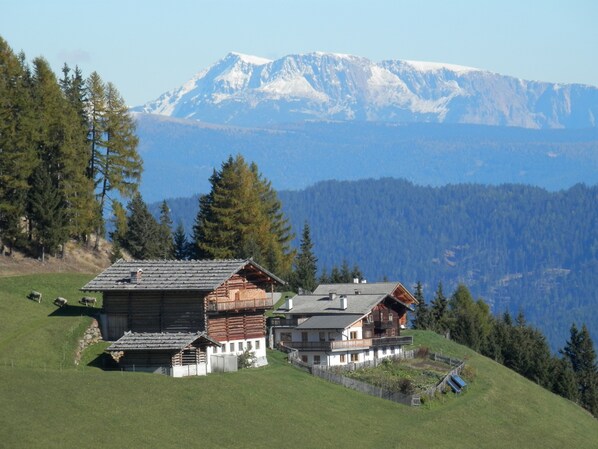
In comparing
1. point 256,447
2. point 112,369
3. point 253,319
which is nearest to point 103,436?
point 256,447

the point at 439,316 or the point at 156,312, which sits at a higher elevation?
the point at 156,312

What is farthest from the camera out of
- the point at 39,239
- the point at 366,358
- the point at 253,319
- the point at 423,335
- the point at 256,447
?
the point at 423,335

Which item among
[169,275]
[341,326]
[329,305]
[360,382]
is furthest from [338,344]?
[169,275]

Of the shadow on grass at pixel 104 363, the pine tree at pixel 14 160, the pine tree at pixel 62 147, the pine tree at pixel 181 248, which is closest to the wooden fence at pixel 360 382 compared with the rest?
the shadow on grass at pixel 104 363

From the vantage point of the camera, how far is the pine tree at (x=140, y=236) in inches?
5192

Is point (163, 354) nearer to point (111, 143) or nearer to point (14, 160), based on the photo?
point (14, 160)

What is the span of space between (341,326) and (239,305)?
1291cm

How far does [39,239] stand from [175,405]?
4341cm

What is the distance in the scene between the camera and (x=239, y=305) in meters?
94.9

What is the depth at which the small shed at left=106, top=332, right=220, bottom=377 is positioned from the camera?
278 ft

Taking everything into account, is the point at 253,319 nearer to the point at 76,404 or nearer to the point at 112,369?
the point at 112,369

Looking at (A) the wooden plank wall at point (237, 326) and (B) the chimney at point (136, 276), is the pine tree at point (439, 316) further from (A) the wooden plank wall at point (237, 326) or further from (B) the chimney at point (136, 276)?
(B) the chimney at point (136, 276)

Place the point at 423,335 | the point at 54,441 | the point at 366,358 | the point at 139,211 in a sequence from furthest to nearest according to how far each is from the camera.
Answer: the point at 139,211 → the point at 423,335 → the point at 366,358 → the point at 54,441

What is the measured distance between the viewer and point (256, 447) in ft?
231
